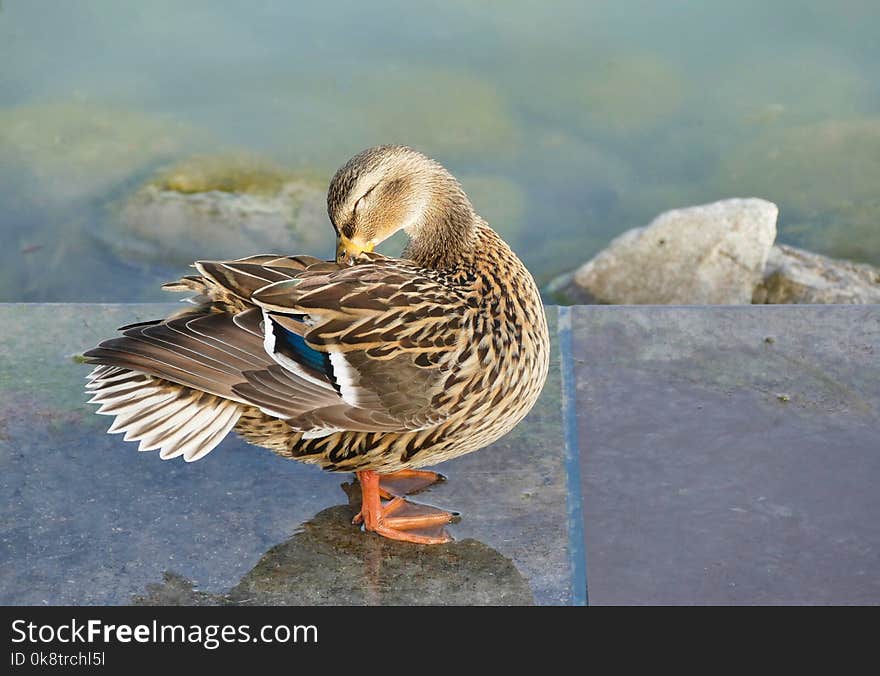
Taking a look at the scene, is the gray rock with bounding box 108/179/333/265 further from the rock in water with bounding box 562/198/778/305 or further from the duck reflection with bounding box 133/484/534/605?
the duck reflection with bounding box 133/484/534/605

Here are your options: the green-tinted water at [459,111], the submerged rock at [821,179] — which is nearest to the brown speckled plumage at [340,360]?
the green-tinted water at [459,111]

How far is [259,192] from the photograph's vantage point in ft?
25.0

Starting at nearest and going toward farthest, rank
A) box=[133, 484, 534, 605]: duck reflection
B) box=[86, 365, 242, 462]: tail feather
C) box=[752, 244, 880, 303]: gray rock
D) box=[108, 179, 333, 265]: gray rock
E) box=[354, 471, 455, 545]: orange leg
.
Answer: box=[133, 484, 534, 605]: duck reflection < box=[86, 365, 242, 462]: tail feather < box=[354, 471, 455, 545]: orange leg < box=[752, 244, 880, 303]: gray rock < box=[108, 179, 333, 265]: gray rock

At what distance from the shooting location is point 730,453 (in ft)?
12.7

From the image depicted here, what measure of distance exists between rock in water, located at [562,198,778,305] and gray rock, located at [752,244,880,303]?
79 mm

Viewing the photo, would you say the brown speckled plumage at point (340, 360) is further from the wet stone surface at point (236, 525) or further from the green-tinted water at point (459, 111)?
the green-tinted water at point (459, 111)

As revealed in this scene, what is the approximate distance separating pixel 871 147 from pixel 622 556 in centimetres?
535

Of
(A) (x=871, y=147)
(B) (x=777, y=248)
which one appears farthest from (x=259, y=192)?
(A) (x=871, y=147)

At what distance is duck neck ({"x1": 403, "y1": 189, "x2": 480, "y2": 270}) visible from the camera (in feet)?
12.6

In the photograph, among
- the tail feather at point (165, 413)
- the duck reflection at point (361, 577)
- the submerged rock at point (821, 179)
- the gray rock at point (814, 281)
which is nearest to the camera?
the duck reflection at point (361, 577)

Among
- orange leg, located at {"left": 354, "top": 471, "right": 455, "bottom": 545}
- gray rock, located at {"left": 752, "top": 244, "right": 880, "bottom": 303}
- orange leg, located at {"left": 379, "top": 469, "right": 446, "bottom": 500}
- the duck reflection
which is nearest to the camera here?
the duck reflection

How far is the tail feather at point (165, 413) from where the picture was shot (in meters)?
3.48

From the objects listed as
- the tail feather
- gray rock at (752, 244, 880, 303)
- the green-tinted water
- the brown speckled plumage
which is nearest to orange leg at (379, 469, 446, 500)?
the brown speckled plumage

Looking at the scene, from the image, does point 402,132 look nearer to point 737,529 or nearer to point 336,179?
point 336,179
